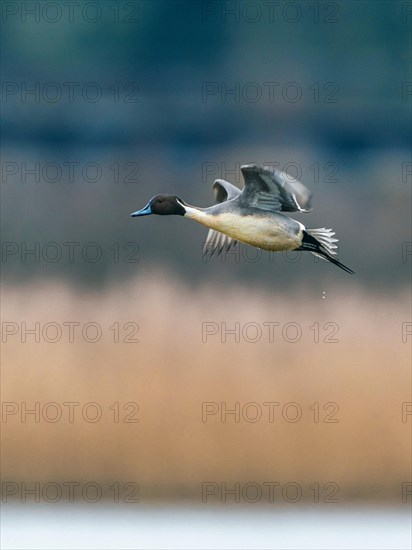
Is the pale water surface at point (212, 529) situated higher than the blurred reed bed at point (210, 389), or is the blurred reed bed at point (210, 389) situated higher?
the blurred reed bed at point (210, 389)

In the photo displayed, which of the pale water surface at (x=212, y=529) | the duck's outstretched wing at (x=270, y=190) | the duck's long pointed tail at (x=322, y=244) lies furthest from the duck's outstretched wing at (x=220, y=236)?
the pale water surface at (x=212, y=529)

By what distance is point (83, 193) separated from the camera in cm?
240

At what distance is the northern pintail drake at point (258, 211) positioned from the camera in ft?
7.04

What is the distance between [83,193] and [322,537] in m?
1.19

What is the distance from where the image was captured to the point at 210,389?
7.66 feet

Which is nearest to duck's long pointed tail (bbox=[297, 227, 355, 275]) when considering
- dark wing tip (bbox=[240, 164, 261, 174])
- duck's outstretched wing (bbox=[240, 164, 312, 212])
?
duck's outstretched wing (bbox=[240, 164, 312, 212])

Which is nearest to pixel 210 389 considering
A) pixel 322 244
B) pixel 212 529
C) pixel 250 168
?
pixel 212 529

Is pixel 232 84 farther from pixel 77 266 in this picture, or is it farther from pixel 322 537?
pixel 322 537

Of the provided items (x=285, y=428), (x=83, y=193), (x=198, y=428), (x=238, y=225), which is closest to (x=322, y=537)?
(x=285, y=428)

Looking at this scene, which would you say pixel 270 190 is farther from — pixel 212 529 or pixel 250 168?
pixel 212 529

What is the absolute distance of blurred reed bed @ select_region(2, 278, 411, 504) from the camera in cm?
232

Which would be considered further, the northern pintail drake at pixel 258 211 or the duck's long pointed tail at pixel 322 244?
the duck's long pointed tail at pixel 322 244

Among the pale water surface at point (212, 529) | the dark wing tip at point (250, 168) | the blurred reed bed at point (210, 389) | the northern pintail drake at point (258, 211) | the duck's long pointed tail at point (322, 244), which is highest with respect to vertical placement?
the dark wing tip at point (250, 168)

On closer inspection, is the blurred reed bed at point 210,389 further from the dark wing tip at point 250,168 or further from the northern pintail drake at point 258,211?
the dark wing tip at point 250,168
